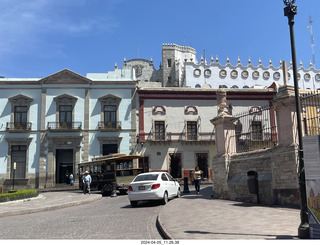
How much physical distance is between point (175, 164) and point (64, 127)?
11.7 metres

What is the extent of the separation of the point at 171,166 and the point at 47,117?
13395mm

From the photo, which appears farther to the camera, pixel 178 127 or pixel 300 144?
pixel 178 127

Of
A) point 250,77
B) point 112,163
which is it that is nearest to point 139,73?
point 250,77

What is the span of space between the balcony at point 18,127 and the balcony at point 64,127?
6.64 ft

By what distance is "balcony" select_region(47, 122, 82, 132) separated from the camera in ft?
107

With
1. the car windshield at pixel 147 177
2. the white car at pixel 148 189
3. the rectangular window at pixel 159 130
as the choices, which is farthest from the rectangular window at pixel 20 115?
the white car at pixel 148 189

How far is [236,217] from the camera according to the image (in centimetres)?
933

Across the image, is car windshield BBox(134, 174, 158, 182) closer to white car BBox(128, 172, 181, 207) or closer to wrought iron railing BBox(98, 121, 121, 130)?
white car BBox(128, 172, 181, 207)

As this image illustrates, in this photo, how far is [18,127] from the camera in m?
32.9

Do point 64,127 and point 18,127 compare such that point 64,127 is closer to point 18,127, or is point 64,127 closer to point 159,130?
point 18,127

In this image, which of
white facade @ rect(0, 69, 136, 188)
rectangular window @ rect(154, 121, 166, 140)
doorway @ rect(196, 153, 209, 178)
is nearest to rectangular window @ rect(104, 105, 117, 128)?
white facade @ rect(0, 69, 136, 188)

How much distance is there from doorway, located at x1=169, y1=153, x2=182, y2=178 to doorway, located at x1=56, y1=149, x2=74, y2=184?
401 inches

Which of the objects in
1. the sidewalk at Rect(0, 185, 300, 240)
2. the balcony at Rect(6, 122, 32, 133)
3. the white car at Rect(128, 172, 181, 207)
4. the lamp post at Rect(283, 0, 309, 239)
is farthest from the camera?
the balcony at Rect(6, 122, 32, 133)

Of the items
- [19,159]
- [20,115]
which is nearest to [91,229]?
[19,159]
